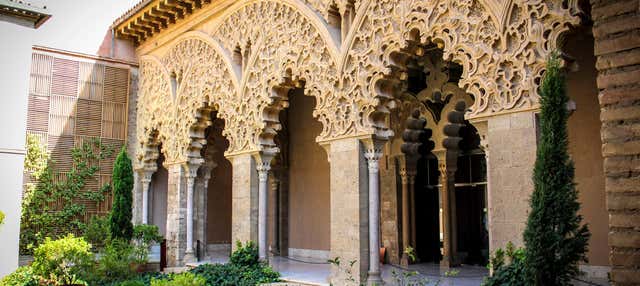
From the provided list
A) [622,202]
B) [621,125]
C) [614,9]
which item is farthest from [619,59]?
[622,202]

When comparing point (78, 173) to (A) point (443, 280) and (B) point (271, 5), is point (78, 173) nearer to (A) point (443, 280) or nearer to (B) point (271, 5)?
(B) point (271, 5)

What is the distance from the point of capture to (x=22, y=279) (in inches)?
461

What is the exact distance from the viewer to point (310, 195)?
16.0m

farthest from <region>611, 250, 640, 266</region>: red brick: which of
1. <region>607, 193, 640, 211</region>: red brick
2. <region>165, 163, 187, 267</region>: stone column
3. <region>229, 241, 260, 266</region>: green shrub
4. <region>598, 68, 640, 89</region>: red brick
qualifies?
<region>165, 163, 187, 267</region>: stone column

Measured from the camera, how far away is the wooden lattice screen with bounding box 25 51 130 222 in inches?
640

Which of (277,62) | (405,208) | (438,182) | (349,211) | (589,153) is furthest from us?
(438,182)

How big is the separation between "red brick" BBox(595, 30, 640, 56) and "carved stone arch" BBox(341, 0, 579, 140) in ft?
4.60

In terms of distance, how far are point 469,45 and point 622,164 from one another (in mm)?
3194

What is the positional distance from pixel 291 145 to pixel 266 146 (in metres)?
5.02

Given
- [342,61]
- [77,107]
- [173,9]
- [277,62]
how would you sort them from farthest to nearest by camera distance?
[77,107], [173,9], [277,62], [342,61]

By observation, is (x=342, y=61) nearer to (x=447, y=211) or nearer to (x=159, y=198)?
(x=447, y=211)

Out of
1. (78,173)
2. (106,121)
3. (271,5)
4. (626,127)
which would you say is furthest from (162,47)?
(626,127)

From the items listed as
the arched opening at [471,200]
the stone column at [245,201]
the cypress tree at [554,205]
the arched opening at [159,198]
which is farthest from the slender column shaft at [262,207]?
the arched opening at [159,198]

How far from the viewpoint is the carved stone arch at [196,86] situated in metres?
13.1
